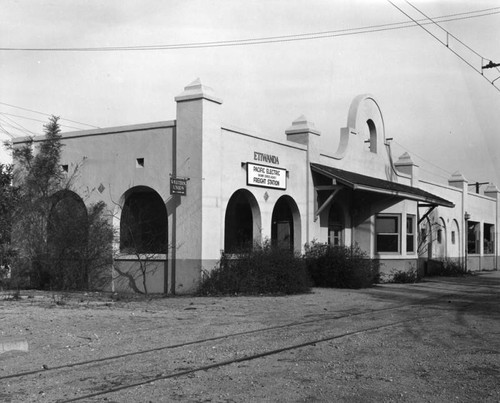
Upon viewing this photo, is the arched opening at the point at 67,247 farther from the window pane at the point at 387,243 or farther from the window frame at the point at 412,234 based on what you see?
the window frame at the point at 412,234

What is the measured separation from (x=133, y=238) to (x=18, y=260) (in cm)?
395

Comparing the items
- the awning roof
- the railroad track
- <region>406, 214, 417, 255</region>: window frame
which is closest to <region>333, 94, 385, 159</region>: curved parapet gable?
the awning roof

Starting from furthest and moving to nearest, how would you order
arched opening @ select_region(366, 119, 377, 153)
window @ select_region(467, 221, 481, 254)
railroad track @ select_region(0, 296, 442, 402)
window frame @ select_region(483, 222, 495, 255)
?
window frame @ select_region(483, 222, 495, 255) < window @ select_region(467, 221, 481, 254) < arched opening @ select_region(366, 119, 377, 153) < railroad track @ select_region(0, 296, 442, 402)

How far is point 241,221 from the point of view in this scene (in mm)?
24438

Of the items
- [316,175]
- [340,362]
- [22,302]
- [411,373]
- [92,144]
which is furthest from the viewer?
[316,175]

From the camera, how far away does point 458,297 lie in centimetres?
2242

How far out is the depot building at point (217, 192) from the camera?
68.7 ft

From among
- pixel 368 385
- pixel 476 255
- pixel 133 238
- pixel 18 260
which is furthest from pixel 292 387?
pixel 476 255

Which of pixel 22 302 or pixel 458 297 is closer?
pixel 22 302

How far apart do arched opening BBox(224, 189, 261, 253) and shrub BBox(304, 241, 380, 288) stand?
100 inches

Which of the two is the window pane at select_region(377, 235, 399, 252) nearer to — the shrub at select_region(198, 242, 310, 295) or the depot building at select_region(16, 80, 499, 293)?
the depot building at select_region(16, 80, 499, 293)

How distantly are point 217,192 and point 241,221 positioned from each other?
3.42m

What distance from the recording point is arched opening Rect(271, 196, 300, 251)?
26109 mm

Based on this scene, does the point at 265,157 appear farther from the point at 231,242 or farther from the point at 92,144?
the point at 92,144
